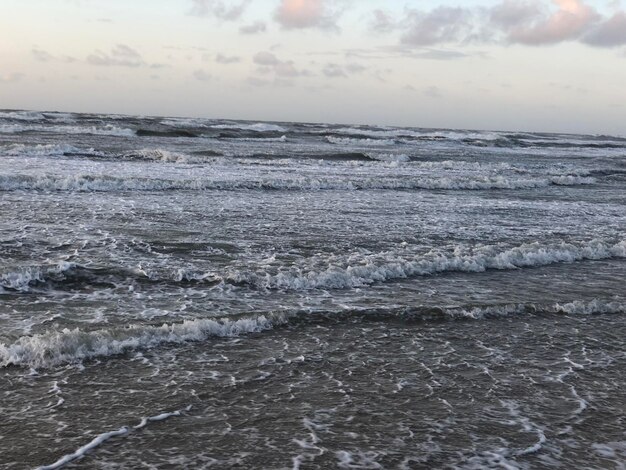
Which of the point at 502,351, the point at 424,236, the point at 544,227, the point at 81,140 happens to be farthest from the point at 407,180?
the point at 81,140

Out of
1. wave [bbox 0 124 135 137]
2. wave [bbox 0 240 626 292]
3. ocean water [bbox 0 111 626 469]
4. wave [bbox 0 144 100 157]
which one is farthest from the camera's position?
wave [bbox 0 124 135 137]

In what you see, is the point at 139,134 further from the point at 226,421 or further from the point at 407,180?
the point at 226,421

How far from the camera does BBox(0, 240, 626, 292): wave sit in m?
9.21

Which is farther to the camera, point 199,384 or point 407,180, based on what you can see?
point 407,180

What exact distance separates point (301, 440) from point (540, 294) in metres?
5.99

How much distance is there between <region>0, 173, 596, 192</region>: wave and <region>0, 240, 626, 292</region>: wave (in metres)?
10.8

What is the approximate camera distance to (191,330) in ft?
23.7

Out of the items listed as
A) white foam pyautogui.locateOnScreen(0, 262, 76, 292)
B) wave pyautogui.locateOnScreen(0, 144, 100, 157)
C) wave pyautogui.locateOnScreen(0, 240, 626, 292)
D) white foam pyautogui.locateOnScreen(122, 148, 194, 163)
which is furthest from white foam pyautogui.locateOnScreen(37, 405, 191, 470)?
wave pyautogui.locateOnScreen(0, 144, 100, 157)

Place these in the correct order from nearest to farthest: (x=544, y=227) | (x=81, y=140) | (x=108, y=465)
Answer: (x=108, y=465), (x=544, y=227), (x=81, y=140)

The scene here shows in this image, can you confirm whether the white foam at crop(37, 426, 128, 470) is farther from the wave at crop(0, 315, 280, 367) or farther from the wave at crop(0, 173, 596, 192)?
the wave at crop(0, 173, 596, 192)

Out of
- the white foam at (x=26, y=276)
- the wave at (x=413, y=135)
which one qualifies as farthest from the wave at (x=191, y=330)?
the wave at (x=413, y=135)

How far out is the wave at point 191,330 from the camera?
635 centimetres

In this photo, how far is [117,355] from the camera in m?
6.59

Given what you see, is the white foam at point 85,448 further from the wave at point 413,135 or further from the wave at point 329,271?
the wave at point 413,135
